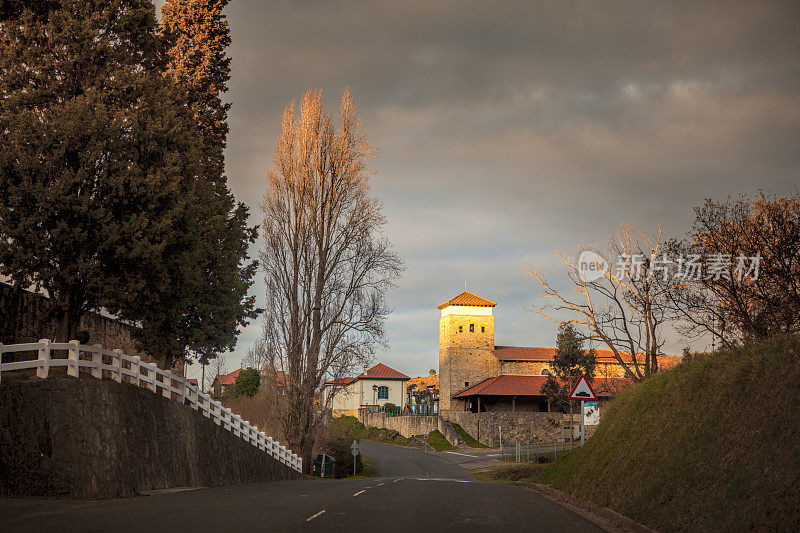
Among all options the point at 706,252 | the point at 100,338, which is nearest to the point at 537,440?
the point at 706,252

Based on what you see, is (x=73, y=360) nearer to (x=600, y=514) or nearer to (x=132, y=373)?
(x=132, y=373)

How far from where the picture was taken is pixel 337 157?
29.5 m

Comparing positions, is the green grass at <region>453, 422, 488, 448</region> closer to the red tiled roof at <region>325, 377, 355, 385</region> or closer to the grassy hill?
the red tiled roof at <region>325, 377, 355, 385</region>

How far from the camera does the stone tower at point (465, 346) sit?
258 ft

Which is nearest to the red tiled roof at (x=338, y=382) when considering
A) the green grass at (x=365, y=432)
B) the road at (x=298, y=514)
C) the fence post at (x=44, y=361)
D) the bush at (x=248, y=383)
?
the road at (x=298, y=514)

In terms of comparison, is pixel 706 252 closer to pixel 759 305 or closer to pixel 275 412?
pixel 759 305

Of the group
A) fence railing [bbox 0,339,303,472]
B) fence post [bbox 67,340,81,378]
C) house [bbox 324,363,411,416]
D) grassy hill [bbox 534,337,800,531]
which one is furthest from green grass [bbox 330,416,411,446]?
grassy hill [bbox 534,337,800,531]

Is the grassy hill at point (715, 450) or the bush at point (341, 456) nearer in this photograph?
the grassy hill at point (715, 450)

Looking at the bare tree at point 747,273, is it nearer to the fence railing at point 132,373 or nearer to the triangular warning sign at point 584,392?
the triangular warning sign at point 584,392

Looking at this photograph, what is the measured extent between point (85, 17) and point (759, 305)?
785 inches

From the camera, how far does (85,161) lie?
14.8 meters

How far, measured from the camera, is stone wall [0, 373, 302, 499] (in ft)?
38.4

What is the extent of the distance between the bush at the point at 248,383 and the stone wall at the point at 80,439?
4797 cm

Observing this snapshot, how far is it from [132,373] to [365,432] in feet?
239
